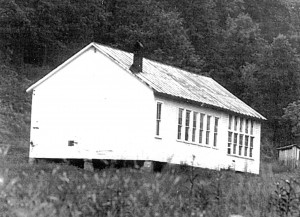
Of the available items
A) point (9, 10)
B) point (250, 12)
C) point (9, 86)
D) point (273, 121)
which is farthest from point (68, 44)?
point (250, 12)

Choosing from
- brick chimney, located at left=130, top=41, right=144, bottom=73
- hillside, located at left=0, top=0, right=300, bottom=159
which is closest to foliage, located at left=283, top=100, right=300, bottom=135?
hillside, located at left=0, top=0, right=300, bottom=159

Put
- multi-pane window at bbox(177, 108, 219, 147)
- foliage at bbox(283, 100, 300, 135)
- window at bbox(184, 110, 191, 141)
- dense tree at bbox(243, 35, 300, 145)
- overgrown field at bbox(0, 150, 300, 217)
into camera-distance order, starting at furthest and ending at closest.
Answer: dense tree at bbox(243, 35, 300, 145) → foliage at bbox(283, 100, 300, 135) → window at bbox(184, 110, 191, 141) → multi-pane window at bbox(177, 108, 219, 147) → overgrown field at bbox(0, 150, 300, 217)

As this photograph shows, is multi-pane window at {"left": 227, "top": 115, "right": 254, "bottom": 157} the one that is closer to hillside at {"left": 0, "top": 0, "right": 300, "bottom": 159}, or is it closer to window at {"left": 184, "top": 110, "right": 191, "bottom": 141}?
window at {"left": 184, "top": 110, "right": 191, "bottom": 141}

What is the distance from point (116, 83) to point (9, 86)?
23854mm

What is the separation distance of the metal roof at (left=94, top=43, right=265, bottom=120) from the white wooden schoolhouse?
0.29 feet

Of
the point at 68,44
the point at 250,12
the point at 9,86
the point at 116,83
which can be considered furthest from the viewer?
the point at 250,12

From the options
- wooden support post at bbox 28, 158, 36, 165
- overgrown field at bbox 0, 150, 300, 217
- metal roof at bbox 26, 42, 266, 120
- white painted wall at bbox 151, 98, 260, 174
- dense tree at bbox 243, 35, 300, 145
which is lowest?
overgrown field at bbox 0, 150, 300, 217

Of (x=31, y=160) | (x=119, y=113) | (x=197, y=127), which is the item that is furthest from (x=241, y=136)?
(x=31, y=160)

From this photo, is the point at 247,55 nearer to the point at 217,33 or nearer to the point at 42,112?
the point at 217,33

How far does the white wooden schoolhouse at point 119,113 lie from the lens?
116 ft

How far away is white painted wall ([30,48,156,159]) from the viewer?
35531 mm

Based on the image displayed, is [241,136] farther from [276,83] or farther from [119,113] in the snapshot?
[276,83]

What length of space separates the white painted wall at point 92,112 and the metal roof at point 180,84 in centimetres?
52

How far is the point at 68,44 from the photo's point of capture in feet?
233
